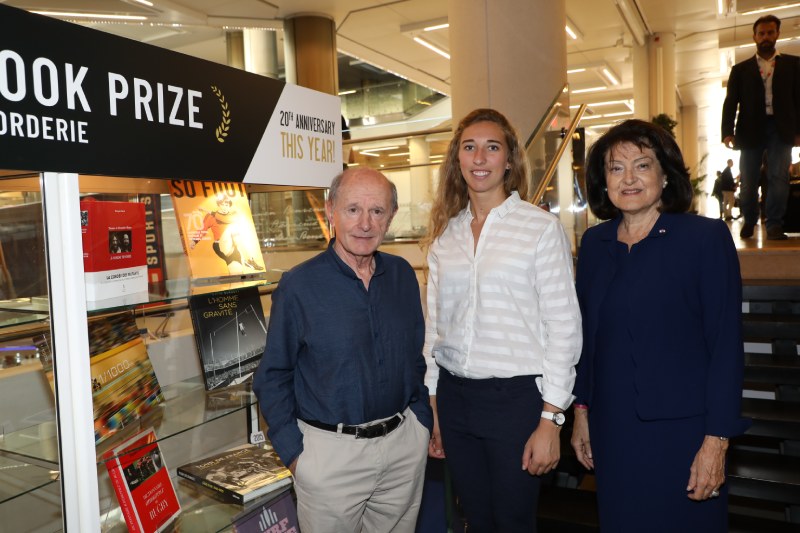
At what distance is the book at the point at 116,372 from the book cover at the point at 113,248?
114mm

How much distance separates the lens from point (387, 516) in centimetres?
193

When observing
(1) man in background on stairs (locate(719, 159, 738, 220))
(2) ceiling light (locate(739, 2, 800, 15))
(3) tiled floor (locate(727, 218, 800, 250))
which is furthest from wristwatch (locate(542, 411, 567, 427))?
(1) man in background on stairs (locate(719, 159, 738, 220))

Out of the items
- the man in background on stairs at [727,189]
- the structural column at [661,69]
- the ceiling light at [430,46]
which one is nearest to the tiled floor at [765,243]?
the ceiling light at [430,46]

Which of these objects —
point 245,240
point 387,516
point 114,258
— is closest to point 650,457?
point 387,516

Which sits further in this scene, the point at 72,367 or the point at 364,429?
the point at 364,429

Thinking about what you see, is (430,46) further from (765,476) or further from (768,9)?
(765,476)

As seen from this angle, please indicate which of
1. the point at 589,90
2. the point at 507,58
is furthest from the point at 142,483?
the point at 589,90

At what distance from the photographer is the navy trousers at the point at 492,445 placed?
1.92 m

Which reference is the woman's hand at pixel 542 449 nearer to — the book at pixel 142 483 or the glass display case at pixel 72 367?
the glass display case at pixel 72 367

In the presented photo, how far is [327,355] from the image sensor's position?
1.82 metres

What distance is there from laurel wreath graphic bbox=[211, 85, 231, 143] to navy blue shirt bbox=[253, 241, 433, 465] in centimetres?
48

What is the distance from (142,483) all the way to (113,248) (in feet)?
2.48

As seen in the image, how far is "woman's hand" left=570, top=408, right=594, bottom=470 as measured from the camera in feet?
7.07

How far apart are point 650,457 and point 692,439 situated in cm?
14
